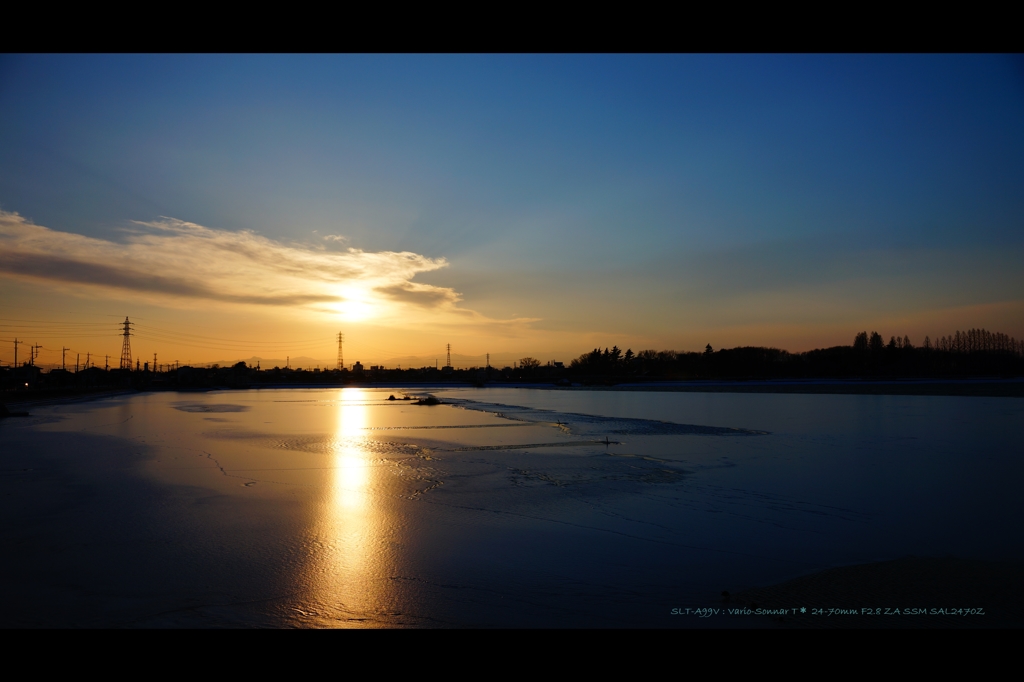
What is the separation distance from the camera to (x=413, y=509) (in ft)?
28.9

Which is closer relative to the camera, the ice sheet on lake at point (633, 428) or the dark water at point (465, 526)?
the dark water at point (465, 526)

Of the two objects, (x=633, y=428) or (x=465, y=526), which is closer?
(x=465, y=526)

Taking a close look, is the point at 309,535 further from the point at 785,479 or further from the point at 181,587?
the point at 785,479

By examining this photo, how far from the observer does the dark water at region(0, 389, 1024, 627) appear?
16.9 ft

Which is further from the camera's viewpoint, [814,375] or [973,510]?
[814,375]

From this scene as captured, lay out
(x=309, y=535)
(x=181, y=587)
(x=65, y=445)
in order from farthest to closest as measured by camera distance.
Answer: (x=65, y=445)
(x=309, y=535)
(x=181, y=587)

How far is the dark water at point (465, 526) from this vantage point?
5141mm

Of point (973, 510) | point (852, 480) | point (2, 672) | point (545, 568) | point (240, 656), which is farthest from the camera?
point (852, 480)

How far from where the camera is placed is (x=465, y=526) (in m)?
7.84

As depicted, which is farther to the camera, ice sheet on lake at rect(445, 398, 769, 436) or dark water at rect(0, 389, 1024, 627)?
ice sheet on lake at rect(445, 398, 769, 436)
